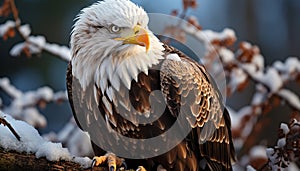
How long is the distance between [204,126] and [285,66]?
164 centimetres

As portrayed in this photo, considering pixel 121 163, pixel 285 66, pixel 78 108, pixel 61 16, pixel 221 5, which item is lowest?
pixel 121 163

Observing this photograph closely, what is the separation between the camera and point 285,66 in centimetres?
463

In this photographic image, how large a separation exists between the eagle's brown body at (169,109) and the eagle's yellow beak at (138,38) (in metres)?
0.19

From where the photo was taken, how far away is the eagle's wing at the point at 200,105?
10.1ft

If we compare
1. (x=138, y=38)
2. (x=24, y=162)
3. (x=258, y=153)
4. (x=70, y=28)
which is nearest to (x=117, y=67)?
(x=138, y=38)

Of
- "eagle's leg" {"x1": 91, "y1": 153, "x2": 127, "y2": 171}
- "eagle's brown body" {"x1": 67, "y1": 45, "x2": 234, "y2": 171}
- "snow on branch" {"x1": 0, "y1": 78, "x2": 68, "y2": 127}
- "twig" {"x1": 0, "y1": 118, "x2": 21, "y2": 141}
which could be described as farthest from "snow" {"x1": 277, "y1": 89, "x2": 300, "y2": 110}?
"twig" {"x1": 0, "y1": 118, "x2": 21, "y2": 141}

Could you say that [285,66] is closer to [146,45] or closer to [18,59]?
[146,45]

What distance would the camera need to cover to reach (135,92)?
3084 mm

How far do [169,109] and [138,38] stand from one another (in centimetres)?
38

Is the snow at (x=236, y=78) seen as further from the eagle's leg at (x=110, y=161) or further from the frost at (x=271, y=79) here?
the eagle's leg at (x=110, y=161)

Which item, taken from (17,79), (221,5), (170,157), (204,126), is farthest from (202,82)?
(221,5)

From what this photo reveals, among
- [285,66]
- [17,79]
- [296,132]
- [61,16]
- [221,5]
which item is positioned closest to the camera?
[296,132]

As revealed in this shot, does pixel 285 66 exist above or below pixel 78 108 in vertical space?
above

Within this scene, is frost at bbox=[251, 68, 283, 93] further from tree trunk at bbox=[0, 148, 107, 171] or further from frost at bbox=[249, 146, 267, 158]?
tree trunk at bbox=[0, 148, 107, 171]
